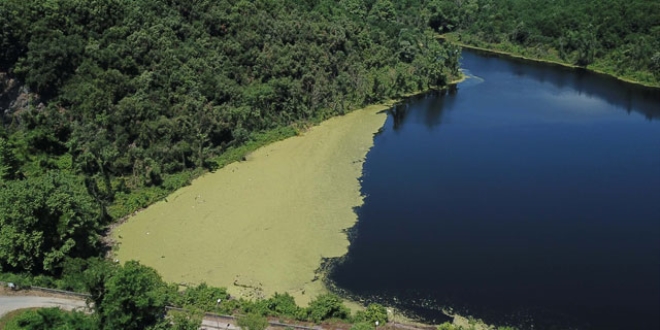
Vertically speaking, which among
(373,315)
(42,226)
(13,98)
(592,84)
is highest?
(13,98)

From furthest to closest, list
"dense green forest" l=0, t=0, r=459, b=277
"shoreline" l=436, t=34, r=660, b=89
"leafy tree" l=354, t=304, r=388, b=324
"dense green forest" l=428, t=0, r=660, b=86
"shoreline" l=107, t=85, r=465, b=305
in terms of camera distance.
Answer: "dense green forest" l=428, t=0, r=660, b=86 → "shoreline" l=436, t=34, r=660, b=89 → "shoreline" l=107, t=85, r=465, b=305 → "dense green forest" l=0, t=0, r=459, b=277 → "leafy tree" l=354, t=304, r=388, b=324

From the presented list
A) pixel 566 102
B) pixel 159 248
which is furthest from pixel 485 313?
pixel 566 102

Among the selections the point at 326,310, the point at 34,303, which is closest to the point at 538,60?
the point at 326,310

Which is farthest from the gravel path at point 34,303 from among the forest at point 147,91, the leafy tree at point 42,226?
the leafy tree at point 42,226

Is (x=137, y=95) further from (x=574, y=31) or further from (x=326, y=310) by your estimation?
(x=574, y=31)

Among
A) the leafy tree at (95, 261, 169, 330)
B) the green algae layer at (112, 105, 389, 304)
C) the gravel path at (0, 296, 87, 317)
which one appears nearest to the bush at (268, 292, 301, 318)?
the green algae layer at (112, 105, 389, 304)

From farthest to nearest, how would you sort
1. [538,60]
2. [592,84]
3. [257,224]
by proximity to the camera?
[538,60]
[592,84]
[257,224]

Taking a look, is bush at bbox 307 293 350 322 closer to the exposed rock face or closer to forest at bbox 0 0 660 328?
forest at bbox 0 0 660 328

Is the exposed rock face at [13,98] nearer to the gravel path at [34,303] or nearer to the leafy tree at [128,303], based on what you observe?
the gravel path at [34,303]

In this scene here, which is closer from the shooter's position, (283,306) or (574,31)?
(283,306)
